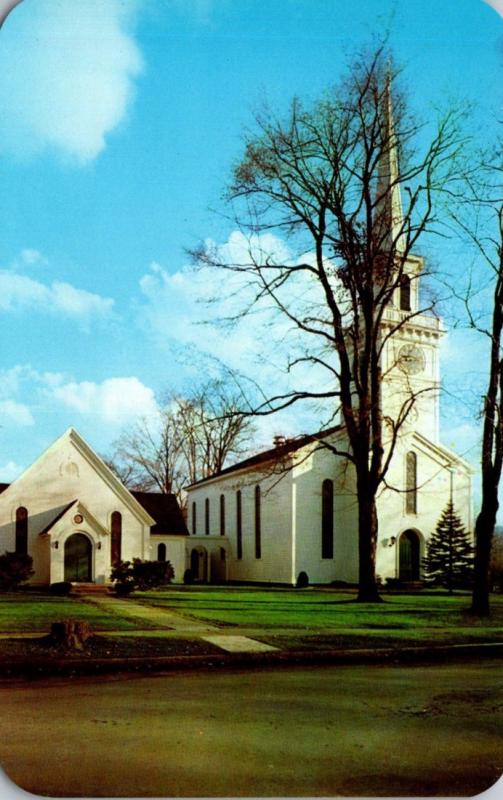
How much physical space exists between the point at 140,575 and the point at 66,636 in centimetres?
142

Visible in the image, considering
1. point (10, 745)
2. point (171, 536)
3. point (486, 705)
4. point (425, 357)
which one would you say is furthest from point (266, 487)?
point (10, 745)

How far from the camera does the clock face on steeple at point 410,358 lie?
27.1 ft

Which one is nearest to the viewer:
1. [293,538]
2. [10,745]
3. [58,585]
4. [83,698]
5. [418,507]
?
[10,745]

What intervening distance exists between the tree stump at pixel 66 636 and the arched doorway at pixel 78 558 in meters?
0.54

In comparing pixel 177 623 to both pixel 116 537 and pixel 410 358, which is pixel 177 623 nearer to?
pixel 116 537

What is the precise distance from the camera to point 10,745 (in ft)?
16.5

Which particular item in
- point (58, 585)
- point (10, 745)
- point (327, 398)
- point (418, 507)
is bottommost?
point (10, 745)

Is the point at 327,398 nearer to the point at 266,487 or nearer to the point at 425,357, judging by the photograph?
the point at 425,357

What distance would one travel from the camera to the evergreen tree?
27.8 ft

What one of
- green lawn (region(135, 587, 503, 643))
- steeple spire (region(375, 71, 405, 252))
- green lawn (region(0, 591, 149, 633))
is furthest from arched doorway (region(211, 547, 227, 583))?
steeple spire (region(375, 71, 405, 252))

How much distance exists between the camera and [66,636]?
6.72 m

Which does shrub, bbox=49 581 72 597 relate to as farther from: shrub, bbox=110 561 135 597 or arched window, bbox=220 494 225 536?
arched window, bbox=220 494 225 536

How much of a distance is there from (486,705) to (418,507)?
138 inches

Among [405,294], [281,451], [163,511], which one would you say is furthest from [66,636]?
[405,294]
